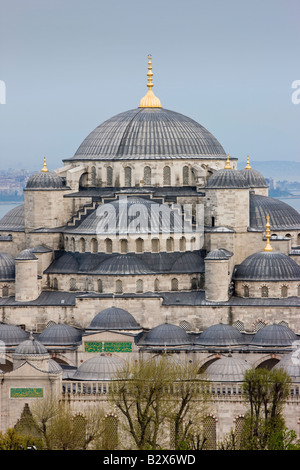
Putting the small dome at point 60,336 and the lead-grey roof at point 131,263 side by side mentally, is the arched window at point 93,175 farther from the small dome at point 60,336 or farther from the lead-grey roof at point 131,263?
the small dome at point 60,336

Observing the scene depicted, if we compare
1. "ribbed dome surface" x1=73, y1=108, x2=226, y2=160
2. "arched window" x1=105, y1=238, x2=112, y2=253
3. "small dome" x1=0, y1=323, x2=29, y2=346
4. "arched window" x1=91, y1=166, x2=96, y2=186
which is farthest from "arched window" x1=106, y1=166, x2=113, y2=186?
"small dome" x1=0, y1=323, x2=29, y2=346

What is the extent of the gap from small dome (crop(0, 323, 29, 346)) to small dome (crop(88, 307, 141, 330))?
11.6 ft

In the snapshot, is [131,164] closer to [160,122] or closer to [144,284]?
[160,122]

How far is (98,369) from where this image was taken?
73.5 meters

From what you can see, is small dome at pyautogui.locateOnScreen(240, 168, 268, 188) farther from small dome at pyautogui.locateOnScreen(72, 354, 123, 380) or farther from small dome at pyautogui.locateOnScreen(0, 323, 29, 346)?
small dome at pyautogui.locateOnScreen(72, 354, 123, 380)

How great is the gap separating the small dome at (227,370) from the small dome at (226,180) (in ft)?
48.7

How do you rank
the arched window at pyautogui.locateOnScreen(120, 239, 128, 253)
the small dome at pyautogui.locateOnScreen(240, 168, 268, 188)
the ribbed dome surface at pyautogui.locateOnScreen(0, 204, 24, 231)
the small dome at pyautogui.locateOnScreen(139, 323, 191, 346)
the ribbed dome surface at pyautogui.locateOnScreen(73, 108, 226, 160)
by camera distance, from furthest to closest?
the small dome at pyautogui.locateOnScreen(240, 168, 268, 188) → the ribbed dome surface at pyautogui.locateOnScreen(0, 204, 24, 231) → the ribbed dome surface at pyautogui.locateOnScreen(73, 108, 226, 160) → the arched window at pyautogui.locateOnScreen(120, 239, 128, 253) → the small dome at pyautogui.locateOnScreen(139, 323, 191, 346)

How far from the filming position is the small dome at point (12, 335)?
80812 millimetres

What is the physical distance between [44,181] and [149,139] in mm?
6730

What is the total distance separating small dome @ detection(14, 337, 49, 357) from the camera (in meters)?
73.1

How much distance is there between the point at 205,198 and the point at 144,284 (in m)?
6.69

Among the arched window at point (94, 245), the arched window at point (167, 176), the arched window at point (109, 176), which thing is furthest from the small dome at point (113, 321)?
the arched window at point (109, 176)

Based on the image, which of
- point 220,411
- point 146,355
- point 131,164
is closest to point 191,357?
point 146,355
